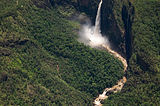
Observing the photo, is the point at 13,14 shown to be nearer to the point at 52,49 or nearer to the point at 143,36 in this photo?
the point at 52,49

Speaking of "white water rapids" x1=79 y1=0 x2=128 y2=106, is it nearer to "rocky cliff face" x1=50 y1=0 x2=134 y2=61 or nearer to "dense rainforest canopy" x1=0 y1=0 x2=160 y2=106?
"rocky cliff face" x1=50 y1=0 x2=134 y2=61

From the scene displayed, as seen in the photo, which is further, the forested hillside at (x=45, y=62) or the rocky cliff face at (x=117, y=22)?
the rocky cliff face at (x=117, y=22)

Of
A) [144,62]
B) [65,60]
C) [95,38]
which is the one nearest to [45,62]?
[65,60]

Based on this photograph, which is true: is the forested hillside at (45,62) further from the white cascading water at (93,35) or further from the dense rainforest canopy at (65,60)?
the white cascading water at (93,35)

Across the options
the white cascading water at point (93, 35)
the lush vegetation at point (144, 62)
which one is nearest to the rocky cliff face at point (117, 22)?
the white cascading water at point (93, 35)

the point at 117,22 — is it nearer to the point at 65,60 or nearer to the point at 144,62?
the point at 65,60

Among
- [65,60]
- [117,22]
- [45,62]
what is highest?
[117,22]

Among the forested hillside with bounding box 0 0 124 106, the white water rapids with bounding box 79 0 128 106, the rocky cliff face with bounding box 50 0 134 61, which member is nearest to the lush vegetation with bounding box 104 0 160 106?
the rocky cliff face with bounding box 50 0 134 61
